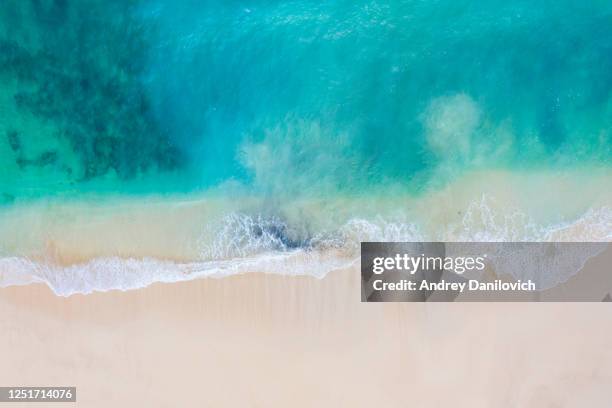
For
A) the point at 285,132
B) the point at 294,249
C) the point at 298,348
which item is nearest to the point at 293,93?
the point at 285,132

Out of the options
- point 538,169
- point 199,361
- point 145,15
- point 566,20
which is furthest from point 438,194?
point 145,15

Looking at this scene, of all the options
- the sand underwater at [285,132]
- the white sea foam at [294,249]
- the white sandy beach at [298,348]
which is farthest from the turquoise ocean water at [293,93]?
the white sandy beach at [298,348]

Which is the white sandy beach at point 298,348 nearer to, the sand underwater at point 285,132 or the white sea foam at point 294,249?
the white sea foam at point 294,249

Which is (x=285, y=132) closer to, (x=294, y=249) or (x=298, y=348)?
(x=294, y=249)

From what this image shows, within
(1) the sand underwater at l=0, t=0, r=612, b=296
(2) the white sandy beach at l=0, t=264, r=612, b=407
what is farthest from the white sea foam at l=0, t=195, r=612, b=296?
(2) the white sandy beach at l=0, t=264, r=612, b=407

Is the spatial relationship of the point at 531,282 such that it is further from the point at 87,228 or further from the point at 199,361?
the point at 87,228

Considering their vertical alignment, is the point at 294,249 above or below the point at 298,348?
above

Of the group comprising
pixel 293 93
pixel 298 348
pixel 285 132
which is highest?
pixel 293 93

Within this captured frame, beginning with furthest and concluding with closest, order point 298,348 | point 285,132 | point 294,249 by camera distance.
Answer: point 285,132 → point 294,249 → point 298,348

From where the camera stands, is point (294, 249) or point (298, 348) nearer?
point (298, 348)
